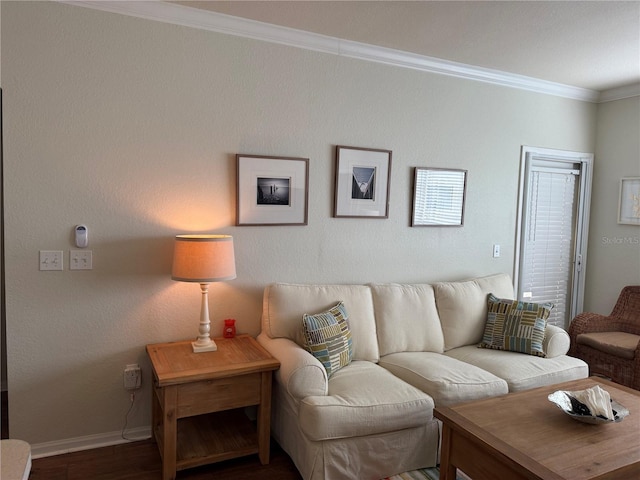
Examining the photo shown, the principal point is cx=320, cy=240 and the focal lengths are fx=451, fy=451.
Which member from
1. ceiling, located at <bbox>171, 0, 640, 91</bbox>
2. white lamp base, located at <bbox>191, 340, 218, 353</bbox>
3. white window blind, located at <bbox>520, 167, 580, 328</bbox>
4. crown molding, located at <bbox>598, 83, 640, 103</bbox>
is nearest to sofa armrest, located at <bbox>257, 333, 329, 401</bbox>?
white lamp base, located at <bbox>191, 340, 218, 353</bbox>

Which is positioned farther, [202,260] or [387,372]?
[387,372]

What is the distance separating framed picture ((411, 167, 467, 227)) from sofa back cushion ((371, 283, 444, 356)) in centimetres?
63

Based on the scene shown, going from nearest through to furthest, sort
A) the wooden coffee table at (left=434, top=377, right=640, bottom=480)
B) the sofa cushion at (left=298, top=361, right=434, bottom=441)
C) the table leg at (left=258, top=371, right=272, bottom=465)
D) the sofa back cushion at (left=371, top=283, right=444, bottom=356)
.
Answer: the wooden coffee table at (left=434, top=377, right=640, bottom=480)
the sofa cushion at (left=298, top=361, right=434, bottom=441)
the table leg at (left=258, top=371, right=272, bottom=465)
the sofa back cushion at (left=371, top=283, right=444, bottom=356)

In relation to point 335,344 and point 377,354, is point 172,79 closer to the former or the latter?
point 335,344

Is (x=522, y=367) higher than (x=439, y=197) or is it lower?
lower

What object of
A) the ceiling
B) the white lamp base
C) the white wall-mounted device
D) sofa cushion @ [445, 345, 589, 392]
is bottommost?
sofa cushion @ [445, 345, 589, 392]

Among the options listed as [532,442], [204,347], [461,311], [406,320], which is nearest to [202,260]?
[204,347]

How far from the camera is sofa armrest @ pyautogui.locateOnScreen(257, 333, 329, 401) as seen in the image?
7.79 feet

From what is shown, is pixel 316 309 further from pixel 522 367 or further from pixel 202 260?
pixel 522 367

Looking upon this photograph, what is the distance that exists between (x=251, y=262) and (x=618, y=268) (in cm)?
354

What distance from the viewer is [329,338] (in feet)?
8.99

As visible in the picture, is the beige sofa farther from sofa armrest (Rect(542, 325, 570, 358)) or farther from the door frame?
the door frame

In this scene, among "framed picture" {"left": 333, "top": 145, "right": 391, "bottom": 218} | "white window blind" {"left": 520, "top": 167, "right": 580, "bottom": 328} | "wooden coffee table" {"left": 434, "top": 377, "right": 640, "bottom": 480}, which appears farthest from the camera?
"white window blind" {"left": 520, "top": 167, "right": 580, "bottom": 328}

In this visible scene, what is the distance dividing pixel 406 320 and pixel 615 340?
71.1 inches
